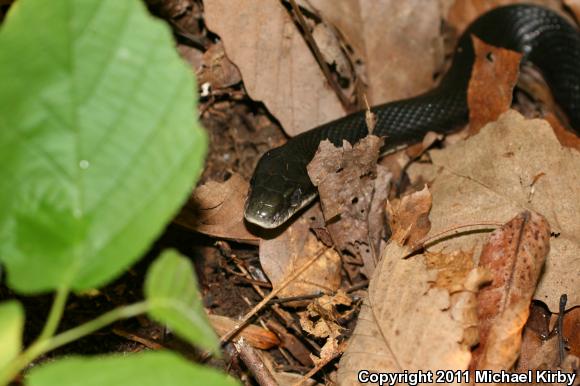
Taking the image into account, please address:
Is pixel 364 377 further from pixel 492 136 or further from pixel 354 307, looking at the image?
pixel 492 136

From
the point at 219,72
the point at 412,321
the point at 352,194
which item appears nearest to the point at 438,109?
the point at 352,194

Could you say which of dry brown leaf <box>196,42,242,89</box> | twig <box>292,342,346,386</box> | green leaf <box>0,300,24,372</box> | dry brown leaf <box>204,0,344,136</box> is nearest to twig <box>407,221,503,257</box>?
twig <box>292,342,346,386</box>

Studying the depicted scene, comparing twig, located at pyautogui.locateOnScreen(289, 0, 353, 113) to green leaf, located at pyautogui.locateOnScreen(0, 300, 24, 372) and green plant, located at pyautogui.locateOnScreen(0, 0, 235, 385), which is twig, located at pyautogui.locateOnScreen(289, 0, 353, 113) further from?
green leaf, located at pyautogui.locateOnScreen(0, 300, 24, 372)

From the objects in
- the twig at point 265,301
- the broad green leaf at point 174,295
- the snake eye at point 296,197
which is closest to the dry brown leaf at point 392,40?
the snake eye at point 296,197

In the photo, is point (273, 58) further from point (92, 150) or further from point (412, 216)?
point (92, 150)

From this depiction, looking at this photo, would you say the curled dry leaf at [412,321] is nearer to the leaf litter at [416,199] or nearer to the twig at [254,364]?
the leaf litter at [416,199]
